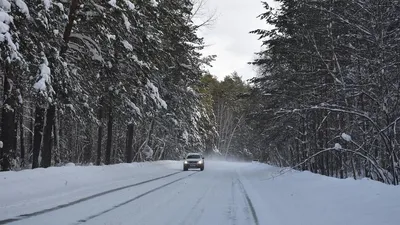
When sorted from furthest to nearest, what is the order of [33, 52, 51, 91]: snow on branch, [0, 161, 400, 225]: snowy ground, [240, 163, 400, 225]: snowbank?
[33, 52, 51, 91]: snow on branch, [0, 161, 400, 225]: snowy ground, [240, 163, 400, 225]: snowbank

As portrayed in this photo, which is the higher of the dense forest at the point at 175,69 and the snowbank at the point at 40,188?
the dense forest at the point at 175,69

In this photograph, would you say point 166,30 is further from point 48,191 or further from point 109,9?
point 48,191

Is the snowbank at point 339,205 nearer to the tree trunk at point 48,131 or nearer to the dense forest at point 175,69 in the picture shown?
the dense forest at point 175,69

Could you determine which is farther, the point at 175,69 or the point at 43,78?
the point at 175,69

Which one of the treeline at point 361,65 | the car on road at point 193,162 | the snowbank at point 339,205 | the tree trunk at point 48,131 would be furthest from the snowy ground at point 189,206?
the car on road at point 193,162

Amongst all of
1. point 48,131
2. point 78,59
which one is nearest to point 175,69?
point 78,59

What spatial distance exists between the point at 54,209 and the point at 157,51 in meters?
14.1

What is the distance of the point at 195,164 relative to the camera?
34.4m

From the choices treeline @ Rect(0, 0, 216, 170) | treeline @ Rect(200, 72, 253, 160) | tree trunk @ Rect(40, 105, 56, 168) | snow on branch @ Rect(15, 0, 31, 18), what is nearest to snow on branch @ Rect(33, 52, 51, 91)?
treeline @ Rect(0, 0, 216, 170)

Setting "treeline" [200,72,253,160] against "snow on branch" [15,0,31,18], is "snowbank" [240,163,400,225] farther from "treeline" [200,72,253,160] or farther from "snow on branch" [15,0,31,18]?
"treeline" [200,72,253,160]

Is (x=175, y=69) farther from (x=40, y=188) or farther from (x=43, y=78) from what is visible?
(x=40, y=188)

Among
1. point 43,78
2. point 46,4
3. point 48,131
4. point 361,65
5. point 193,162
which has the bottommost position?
point 193,162

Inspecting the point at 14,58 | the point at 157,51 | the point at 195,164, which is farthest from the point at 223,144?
the point at 14,58

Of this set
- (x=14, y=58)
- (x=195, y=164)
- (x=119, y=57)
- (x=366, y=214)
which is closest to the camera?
(x=366, y=214)
